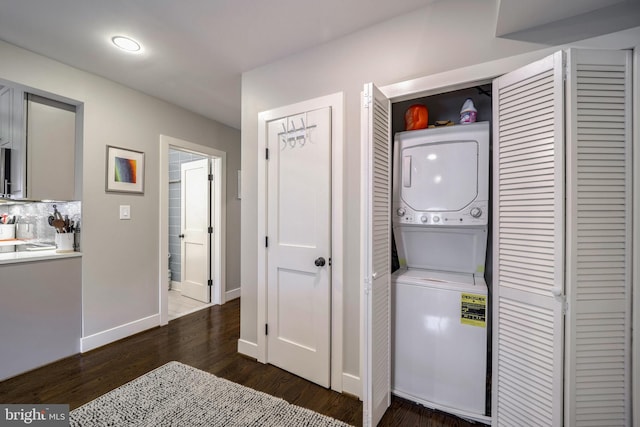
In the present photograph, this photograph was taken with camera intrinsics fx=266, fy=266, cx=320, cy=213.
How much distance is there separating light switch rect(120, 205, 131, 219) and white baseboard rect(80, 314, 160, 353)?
110 cm

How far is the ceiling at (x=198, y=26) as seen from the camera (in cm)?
156

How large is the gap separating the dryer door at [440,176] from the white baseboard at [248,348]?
1.77m

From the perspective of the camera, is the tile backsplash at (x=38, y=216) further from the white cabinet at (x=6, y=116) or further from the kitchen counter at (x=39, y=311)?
the white cabinet at (x=6, y=116)

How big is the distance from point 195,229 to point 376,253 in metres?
3.15

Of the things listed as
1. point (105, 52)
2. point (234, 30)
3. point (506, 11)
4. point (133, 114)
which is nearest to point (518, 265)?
point (506, 11)

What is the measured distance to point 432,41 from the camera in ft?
5.20

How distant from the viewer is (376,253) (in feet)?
4.99

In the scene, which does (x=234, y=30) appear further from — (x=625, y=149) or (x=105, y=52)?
(x=625, y=149)

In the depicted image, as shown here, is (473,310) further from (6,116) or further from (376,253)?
(6,116)

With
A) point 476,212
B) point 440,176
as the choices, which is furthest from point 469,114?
point 476,212

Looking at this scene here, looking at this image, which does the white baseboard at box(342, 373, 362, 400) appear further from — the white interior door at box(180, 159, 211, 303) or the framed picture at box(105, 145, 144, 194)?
the framed picture at box(105, 145, 144, 194)

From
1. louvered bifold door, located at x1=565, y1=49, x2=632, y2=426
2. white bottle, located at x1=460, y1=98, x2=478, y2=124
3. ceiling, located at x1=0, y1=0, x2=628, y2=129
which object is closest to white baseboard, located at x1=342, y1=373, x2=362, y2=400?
louvered bifold door, located at x1=565, y1=49, x2=632, y2=426

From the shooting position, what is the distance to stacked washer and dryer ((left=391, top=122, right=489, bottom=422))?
1.60 meters

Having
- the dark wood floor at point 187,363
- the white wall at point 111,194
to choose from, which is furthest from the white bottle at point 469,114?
the white wall at point 111,194
